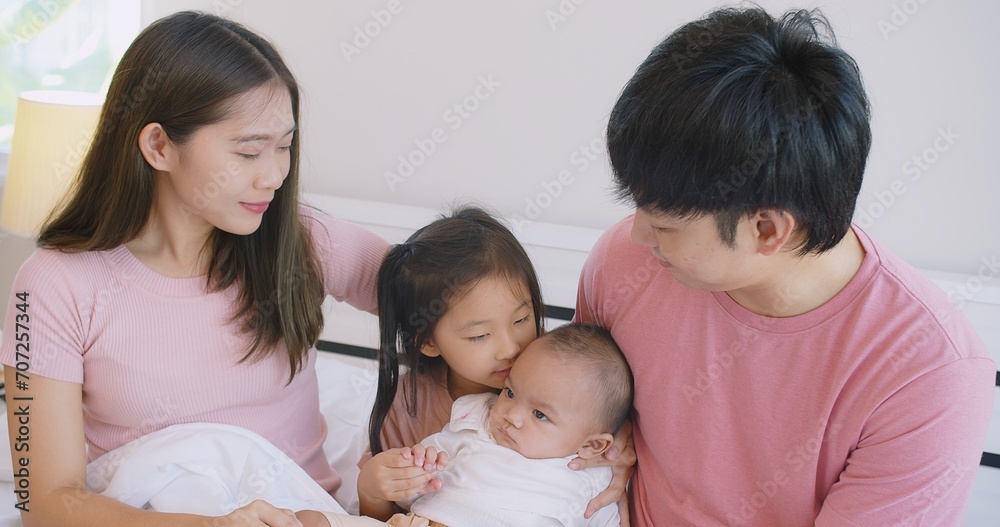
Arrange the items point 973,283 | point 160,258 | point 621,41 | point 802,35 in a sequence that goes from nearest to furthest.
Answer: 1. point 802,35
2. point 160,258
3. point 973,283
4. point 621,41

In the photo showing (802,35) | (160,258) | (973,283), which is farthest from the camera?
(973,283)

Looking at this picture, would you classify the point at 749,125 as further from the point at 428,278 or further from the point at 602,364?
the point at 428,278

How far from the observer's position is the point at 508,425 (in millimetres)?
1385

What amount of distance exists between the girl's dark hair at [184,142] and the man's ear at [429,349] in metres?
0.20

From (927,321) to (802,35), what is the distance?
16.2 inches

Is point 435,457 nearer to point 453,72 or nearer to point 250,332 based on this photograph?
point 250,332

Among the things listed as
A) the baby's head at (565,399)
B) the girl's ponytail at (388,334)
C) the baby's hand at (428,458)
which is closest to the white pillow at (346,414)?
the girl's ponytail at (388,334)

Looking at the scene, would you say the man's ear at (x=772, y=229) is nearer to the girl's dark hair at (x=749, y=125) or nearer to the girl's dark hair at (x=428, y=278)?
the girl's dark hair at (x=749, y=125)

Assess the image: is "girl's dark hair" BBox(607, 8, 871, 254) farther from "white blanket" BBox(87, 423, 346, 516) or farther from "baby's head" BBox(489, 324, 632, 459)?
"white blanket" BBox(87, 423, 346, 516)

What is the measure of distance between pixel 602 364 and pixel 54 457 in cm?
88

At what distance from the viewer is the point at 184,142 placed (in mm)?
1286

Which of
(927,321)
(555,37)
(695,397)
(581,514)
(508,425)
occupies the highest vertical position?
(555,37)

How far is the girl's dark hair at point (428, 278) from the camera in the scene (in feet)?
4.77

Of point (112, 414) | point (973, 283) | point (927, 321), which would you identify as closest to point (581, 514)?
point (927, 321)
